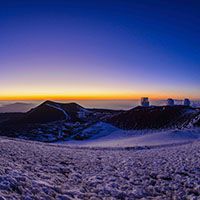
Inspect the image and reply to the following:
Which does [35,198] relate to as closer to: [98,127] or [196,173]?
[196,173]

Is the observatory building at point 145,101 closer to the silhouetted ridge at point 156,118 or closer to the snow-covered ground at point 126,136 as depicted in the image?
the silhouetted ridge at point 156,118

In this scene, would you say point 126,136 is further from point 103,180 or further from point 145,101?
point 103,180

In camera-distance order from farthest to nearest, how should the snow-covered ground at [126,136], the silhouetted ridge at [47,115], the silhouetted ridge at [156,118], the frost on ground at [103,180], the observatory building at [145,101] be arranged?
1. the observatory building at [145,101]
2. the silhouetted ridge at [47,115]
3. the silhouetted ridge at [156,118]
4. the snow-covered ground at [126,136]
5. the frost on ground at [103,180]

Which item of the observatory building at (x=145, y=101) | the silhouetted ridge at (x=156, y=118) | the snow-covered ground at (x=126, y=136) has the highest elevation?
the observatory building at (x=145, y=101)

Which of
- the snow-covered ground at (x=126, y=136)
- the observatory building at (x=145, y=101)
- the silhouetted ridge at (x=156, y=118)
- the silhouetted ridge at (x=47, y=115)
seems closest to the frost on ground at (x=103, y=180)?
the snow-covered ground at (x=126, y=136)

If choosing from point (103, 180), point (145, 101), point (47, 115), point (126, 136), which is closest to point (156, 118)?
point (126, 136)

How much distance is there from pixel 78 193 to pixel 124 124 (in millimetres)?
56497

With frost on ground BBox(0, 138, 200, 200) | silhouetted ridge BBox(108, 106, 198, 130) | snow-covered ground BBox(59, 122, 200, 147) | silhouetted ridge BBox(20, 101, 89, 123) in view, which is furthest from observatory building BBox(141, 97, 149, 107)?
frost on ground BBox(0, 138, 200, 200)

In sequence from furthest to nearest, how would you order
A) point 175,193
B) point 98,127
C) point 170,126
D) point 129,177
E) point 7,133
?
point 98,127 < point 7,133 < point 170,126 < point 129,177 < point 175,193

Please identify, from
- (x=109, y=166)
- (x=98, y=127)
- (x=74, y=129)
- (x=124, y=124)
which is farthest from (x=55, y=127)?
(x=109, y=166)

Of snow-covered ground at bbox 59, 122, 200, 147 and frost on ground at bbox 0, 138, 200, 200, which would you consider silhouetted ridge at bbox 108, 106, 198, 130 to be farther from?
frost on ground at bbox 0, 138, 200, 200

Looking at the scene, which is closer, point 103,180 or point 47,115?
point 103,180

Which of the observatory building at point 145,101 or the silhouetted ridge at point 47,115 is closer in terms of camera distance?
the silhouetted ridge at point 47,115

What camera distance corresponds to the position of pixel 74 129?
2537 inches
